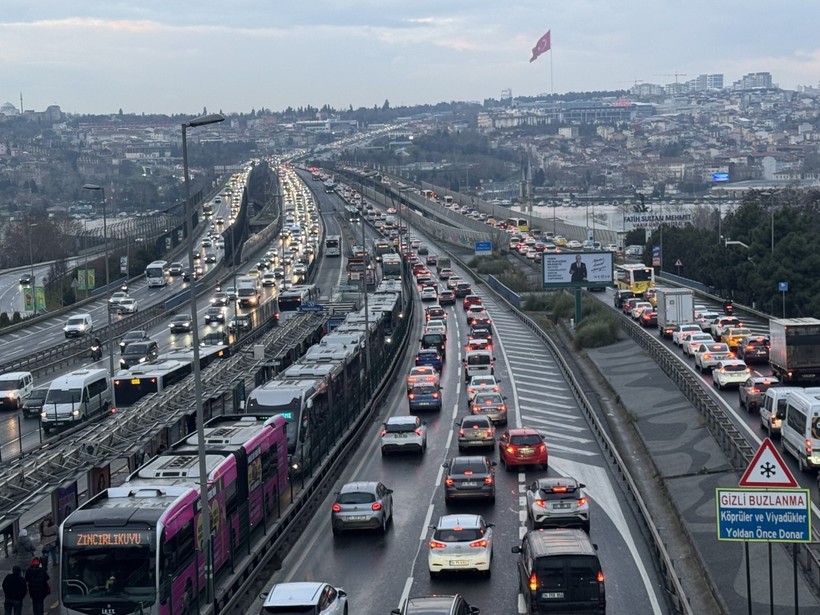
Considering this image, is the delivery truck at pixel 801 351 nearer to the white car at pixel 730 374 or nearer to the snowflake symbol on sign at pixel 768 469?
the white car at pixel 730 374

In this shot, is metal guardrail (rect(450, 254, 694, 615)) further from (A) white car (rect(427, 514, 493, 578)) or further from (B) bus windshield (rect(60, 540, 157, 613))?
(B) bus windshield (rect(60, 540, 157, 613))

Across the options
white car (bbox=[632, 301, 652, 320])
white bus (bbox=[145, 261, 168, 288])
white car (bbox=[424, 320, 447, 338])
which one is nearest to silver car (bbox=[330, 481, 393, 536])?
white car (bbox=[424, 320, 447, 338])

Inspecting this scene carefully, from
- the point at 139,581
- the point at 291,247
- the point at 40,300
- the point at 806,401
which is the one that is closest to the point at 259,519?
the point at 139,581

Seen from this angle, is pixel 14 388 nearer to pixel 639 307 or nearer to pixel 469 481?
pixel 469 481

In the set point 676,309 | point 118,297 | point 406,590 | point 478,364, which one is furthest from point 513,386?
point 118,297

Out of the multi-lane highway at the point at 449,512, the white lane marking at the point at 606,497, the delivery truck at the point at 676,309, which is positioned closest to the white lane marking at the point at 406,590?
the multi-lane highway at the point at 449,512

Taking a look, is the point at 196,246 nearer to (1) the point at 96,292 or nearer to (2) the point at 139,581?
(1) the point at 96,292

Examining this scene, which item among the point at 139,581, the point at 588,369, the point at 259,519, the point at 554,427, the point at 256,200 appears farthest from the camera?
the point at 256,200
